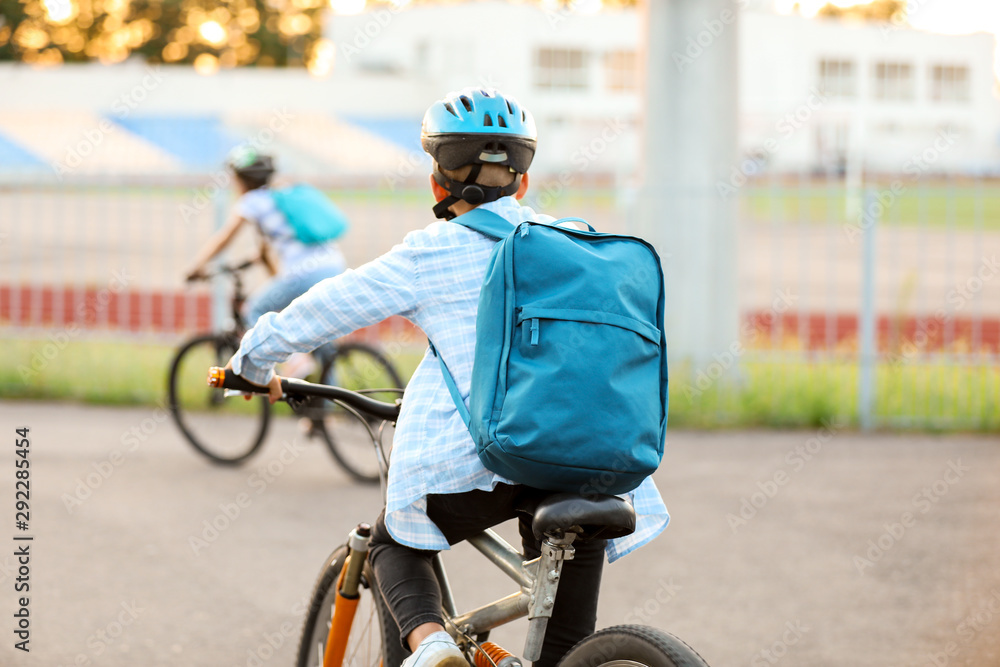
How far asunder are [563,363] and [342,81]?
142ft

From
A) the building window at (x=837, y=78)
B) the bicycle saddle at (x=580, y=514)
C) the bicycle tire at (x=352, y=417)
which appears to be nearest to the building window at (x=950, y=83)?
the building window at (x=837, y=78)

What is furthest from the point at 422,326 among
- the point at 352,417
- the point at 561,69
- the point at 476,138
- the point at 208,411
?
the point at 561,69

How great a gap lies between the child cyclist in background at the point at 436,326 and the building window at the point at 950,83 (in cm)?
5056

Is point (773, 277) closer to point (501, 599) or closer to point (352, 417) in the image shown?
point (352, 417)

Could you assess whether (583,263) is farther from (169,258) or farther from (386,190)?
(169,258)

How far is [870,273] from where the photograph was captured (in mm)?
8102

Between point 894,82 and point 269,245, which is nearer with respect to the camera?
point 269,245

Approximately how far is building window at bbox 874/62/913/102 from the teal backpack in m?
46.4

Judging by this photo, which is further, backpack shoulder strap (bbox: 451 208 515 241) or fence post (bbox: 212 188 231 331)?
fence post (bbox: 212 188 231 331)

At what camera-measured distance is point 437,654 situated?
2371 mm

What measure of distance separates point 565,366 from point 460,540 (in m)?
0.62

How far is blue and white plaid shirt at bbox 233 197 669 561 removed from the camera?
8.07ft

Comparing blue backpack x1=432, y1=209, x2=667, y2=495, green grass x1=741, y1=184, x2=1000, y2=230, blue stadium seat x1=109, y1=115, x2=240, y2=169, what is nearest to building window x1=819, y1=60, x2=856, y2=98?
blue stadium seat x1=109, y1=115, x2=240, y2=169

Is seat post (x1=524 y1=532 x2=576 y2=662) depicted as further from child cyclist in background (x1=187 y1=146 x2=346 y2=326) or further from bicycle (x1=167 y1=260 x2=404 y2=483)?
child cyclist in background (x1=187 y1=146 x2=346 y2=326)
